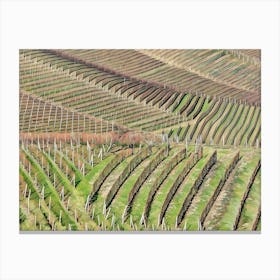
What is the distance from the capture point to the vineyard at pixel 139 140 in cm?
855

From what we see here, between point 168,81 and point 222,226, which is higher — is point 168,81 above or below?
above

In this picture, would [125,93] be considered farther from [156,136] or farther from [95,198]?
[95,198]

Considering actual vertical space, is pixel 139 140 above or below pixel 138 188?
above

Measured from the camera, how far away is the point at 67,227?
8516 millimetres

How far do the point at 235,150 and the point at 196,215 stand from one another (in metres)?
0.86

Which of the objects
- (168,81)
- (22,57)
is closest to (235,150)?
(168,81)

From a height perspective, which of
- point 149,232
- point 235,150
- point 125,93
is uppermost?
point 125,93

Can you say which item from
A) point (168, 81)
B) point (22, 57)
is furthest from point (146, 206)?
point (22, 57)

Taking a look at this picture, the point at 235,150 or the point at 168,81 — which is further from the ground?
the point at 168,81

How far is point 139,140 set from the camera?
8.73 metres

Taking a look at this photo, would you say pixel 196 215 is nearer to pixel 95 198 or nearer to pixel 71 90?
pixel 95 198

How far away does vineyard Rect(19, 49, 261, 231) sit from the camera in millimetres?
8547

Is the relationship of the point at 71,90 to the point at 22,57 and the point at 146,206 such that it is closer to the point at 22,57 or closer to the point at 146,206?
the point at 22,57

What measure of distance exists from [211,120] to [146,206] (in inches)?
47.0
